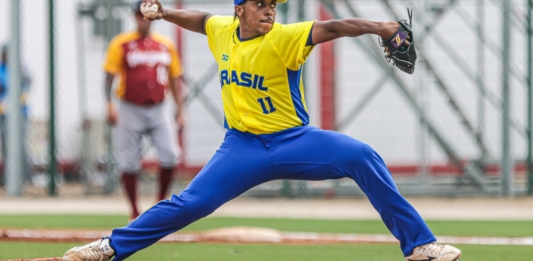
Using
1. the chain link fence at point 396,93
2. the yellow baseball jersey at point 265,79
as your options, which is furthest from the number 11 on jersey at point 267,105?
the chain link fence at point 396,93

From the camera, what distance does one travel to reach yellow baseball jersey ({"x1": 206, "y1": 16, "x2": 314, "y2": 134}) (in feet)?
17.6

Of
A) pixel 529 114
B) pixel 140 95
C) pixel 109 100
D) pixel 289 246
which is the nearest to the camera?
pixel 289 246

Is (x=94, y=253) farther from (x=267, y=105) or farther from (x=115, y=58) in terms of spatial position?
(x=115, y=58)

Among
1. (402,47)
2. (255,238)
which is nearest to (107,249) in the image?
(402,47)

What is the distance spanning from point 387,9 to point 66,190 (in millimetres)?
5678

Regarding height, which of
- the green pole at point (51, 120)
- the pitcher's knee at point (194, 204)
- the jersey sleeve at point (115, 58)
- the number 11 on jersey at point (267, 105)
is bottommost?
the green pole at point (51, 120)

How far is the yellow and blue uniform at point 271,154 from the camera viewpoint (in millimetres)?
5324

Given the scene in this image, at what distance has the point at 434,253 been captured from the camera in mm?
5320

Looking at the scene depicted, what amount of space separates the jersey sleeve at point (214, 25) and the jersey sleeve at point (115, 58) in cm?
440

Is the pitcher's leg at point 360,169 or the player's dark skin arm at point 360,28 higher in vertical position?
the player's dark skin arm at point 360,28

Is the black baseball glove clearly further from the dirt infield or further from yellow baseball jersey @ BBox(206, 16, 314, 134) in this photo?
the dirt infield

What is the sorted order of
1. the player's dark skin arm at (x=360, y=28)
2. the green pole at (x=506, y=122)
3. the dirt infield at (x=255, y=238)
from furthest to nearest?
the green pole at (x=506, y=122), the dirt infield at (x=255, y=238), the player's dark skin arm at (x=360, y=28)

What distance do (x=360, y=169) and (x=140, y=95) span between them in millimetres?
5168

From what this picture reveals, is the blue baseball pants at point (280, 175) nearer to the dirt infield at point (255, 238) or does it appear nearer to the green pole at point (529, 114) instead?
the dirt infield at point (255, 238)
